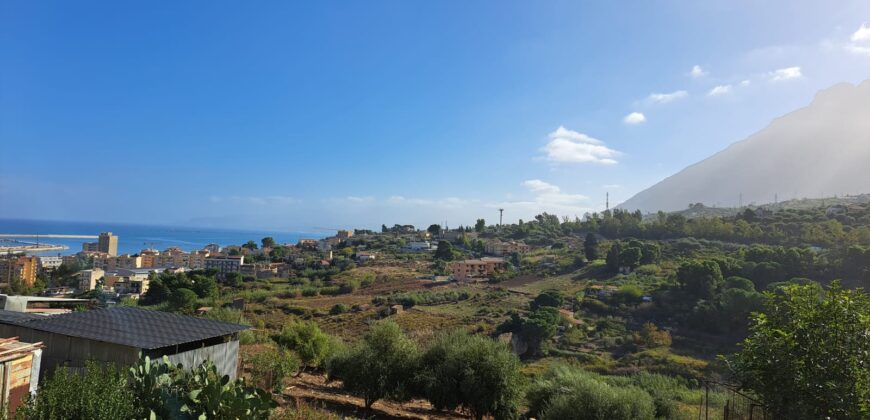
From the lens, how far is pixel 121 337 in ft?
29.1

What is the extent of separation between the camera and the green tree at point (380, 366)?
484 inches

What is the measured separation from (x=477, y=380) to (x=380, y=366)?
2.74 metres

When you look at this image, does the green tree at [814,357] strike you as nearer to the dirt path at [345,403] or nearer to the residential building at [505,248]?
the dirt path at [345,403]

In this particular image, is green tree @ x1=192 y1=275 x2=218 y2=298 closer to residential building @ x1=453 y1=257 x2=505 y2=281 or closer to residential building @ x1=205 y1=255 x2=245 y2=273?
residential building @ x1=453 y1=257 x2=505 y2=281

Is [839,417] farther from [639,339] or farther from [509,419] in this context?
[639,339]

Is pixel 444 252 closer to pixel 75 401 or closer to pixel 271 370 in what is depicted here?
pixel 271 370

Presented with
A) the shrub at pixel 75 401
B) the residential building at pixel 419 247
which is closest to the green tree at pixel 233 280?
the residential building at pixel 419 247

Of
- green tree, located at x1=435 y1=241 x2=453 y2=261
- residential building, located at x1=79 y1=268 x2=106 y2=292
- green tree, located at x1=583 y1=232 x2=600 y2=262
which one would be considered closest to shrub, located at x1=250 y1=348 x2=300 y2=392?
green tree, located at x1=583 y1=232 x2=600 y2=262

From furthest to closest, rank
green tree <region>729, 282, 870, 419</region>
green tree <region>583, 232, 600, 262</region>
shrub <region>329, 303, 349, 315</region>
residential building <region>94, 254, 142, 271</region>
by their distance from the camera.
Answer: residential building <region>94, 254, 142, 271</region> < green tree <region>583, 232, 600, 262</region> < shrub <region>329, 303, 349, 315</region> < green tree <region>729, 282, 870, 419</region>

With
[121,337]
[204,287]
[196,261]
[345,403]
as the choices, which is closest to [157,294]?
Result: [204,287]

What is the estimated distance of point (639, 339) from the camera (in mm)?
30859

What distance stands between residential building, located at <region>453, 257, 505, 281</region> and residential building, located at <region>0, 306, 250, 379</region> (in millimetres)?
46948

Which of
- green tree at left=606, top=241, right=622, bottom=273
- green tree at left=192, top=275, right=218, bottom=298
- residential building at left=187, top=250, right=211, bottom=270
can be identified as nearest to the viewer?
green tree at left=192, top=275, right=218, bottom=298

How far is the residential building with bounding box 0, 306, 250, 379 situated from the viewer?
8.71 meters
